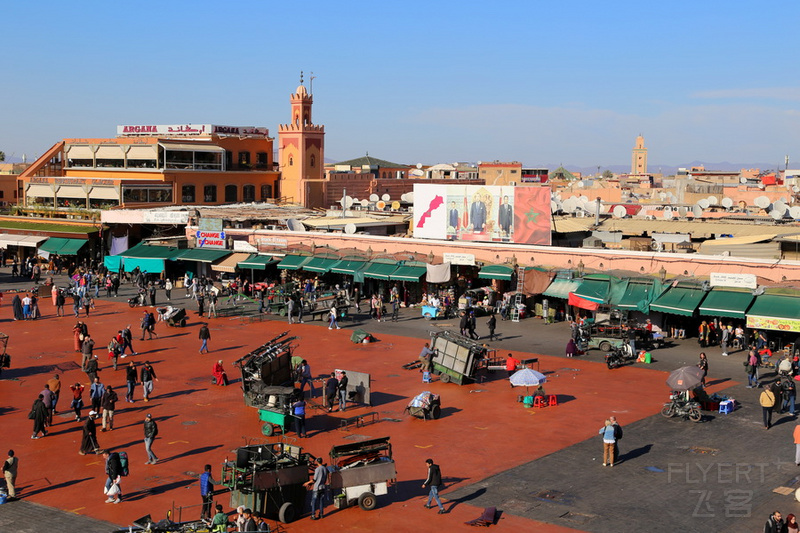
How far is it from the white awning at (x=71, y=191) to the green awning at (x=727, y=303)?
44975 mm

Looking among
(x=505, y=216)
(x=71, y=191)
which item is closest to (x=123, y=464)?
(x=505, y=216)

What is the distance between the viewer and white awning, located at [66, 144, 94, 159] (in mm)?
71062

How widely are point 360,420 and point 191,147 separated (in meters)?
46.5

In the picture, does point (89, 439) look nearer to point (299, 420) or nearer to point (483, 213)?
point (299, 420)

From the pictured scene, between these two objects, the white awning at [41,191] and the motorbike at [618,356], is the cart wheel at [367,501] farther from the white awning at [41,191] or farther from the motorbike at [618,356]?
the white awning at [41,191]

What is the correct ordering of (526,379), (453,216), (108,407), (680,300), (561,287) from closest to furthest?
(108,407) → (526,379) → (680,300) → (561,287) → (453,216)

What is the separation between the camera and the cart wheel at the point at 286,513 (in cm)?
1875

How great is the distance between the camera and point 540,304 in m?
43.3

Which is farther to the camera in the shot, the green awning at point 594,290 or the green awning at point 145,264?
the green awning at point 145,264

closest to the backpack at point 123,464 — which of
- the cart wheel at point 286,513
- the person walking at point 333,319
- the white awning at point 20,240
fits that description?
the cart wheel at point 286,513

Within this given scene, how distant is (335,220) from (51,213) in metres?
21.3

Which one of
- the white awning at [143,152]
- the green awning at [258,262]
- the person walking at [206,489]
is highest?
the white awning at [143,152]

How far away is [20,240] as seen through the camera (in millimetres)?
60688

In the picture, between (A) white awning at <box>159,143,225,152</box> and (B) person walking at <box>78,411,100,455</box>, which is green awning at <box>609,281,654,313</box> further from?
(A) white awning at <box>159,143,225,152</box>
